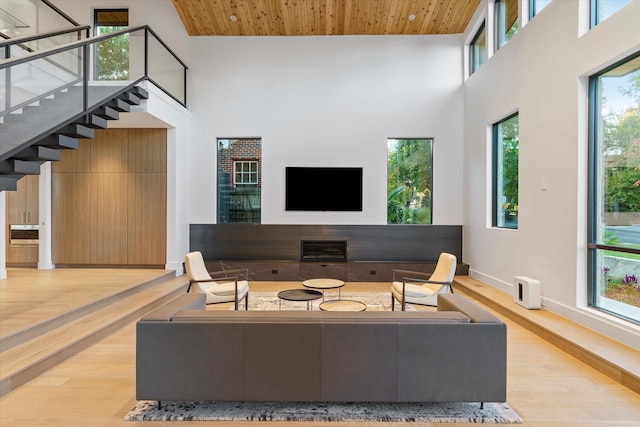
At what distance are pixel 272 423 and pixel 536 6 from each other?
5.87 metres

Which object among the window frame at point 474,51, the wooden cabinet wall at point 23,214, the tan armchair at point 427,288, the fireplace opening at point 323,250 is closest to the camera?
the tan armchair at point 427,288

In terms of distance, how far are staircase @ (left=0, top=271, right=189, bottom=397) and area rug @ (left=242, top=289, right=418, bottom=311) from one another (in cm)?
134

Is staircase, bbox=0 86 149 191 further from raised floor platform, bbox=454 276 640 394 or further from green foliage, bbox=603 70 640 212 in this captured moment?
green foliage, bbox=603 70 640 212

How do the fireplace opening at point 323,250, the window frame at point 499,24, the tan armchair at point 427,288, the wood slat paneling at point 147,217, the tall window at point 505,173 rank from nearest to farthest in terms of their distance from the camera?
the tan armchair at point 427,288
the tall window at point 505,173
the window frame at point 499,24
the wood slat paneling at point 147,217
the fireplace opening at point 323,250

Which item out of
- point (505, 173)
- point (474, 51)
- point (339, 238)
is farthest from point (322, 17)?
point (505, 173)

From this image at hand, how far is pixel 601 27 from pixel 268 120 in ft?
17.5

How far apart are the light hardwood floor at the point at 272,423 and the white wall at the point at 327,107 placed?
4.14 metres

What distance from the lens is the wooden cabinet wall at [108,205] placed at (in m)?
6.65

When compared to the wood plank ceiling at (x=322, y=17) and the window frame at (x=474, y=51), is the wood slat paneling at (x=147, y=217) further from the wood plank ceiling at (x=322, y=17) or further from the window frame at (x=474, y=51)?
the window frame at (x=474, y=51)

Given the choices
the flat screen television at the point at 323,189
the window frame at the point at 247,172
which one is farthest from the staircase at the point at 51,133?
the flat screen television at the point at 323,189

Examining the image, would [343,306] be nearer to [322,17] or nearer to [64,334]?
[64,334]

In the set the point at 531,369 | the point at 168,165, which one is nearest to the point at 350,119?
the point at 168,165

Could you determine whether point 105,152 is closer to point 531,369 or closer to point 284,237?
point 284,237

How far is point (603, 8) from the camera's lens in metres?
3.58
